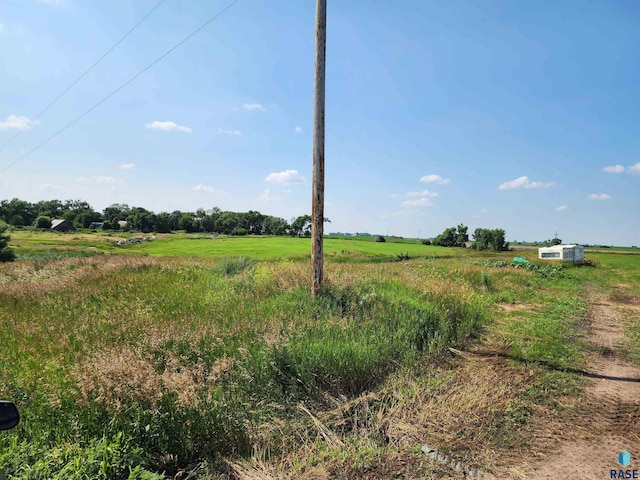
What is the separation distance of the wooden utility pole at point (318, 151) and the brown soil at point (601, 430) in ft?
17.2

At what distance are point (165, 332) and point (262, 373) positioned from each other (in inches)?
72.5

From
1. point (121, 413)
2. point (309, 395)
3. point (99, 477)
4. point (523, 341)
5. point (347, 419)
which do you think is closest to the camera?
point (99, 477)

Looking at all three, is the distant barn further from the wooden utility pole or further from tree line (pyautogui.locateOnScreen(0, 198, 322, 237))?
the wooden utility pole

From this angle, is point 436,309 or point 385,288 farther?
point 385,288

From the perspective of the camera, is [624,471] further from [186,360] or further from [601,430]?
[186,360]

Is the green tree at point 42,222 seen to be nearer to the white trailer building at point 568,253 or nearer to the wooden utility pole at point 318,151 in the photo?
the wooden utility pole at point 318,151

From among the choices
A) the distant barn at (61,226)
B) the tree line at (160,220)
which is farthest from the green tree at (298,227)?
the distant barn at (61,226)

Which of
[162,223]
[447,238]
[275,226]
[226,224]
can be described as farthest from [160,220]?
[447,238]

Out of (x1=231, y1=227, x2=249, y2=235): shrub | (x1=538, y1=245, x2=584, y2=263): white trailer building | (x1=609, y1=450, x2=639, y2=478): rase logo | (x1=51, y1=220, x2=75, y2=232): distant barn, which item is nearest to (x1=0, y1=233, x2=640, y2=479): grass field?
(x1=609, y1=450, x2=639, y2=478): rase logo

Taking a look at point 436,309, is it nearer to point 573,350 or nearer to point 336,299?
point 336,299

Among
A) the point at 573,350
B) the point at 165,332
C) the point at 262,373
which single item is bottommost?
the point at 573,350

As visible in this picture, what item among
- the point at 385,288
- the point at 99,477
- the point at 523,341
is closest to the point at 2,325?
the point at 99,477

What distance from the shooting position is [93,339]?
507 centimetres

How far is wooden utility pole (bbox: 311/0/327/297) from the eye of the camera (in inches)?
309
